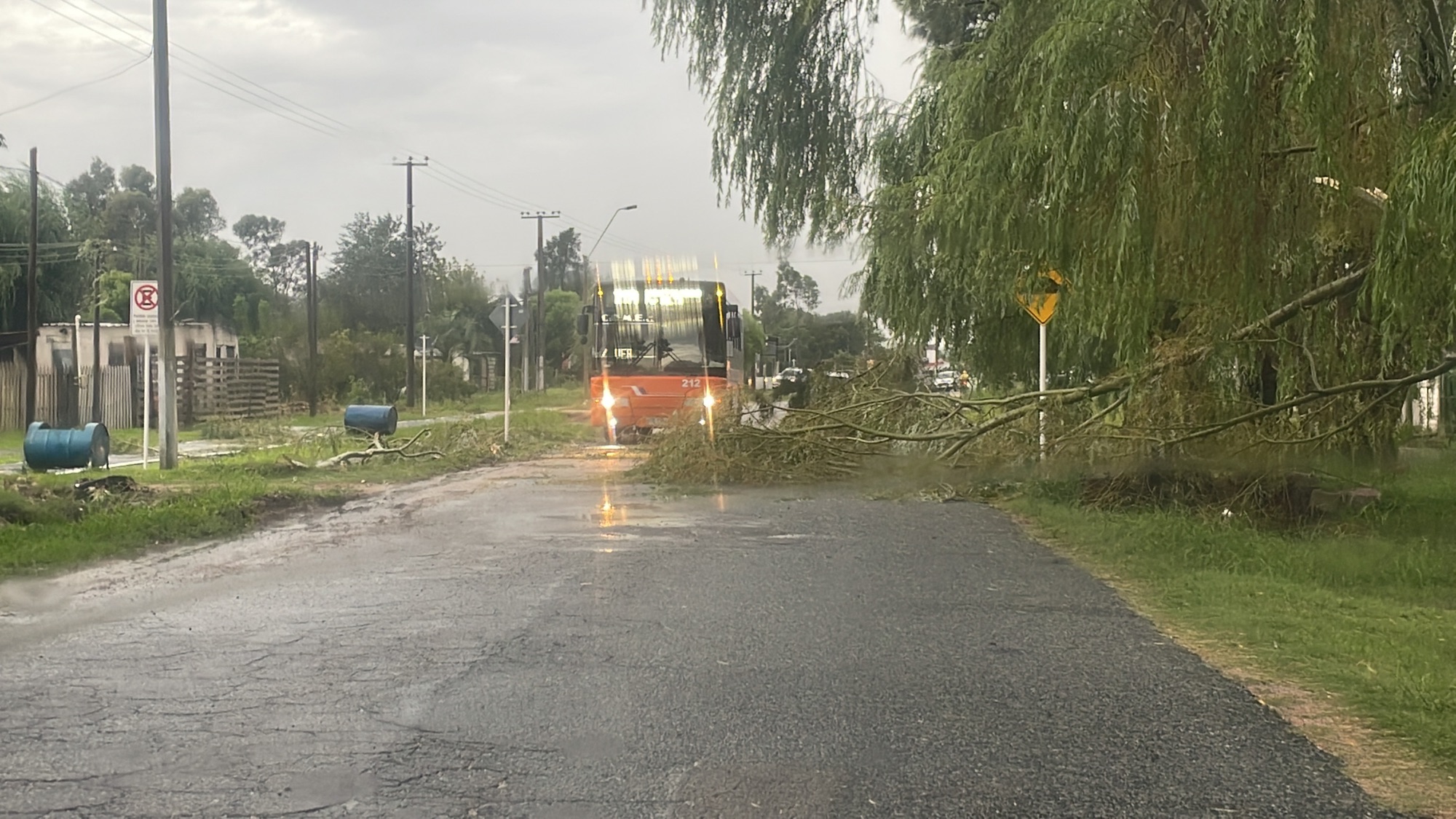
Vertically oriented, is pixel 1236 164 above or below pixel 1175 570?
A: above

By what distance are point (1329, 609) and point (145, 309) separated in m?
15.5

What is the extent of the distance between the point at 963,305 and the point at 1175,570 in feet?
20.0

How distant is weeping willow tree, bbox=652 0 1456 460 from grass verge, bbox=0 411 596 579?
7.37 meters

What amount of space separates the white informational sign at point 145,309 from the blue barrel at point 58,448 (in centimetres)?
156

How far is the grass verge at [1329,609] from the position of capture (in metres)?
5.41

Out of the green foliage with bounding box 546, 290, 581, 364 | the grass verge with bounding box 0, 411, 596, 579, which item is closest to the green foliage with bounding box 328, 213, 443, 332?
the green foliage with bounding box 546, 290, 581, 364

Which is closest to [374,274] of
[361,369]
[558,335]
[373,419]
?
[558,335]

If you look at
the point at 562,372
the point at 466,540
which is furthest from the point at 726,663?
the point at 562,372

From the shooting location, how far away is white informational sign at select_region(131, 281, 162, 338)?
705 inches

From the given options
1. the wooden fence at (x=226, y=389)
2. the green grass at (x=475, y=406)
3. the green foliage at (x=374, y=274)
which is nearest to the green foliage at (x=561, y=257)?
the green foliage at (x=374, y=274)

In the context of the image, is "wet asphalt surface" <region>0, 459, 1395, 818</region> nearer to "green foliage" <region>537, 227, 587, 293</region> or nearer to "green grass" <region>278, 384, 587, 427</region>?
"green grass" <region>278, 384, 587, 427</region>

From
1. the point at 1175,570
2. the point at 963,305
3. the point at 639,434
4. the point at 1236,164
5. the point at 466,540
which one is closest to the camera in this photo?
the point at 1236,164

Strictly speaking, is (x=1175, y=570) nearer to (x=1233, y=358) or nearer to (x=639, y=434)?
(x=1233, y=358)

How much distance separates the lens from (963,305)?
15.6 m
